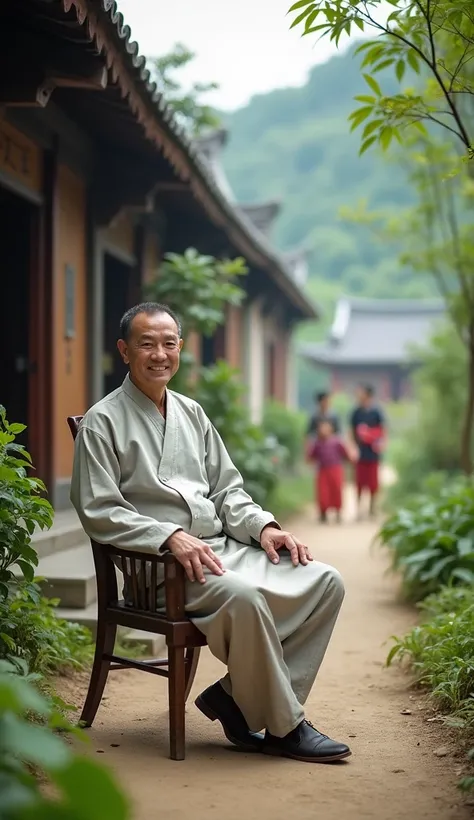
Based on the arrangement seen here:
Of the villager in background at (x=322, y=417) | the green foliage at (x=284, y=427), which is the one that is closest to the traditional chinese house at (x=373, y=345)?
the green foliage at (x=284, y=427)

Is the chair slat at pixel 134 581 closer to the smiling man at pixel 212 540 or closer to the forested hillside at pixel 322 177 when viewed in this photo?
Answer: the smiling man at pixel 212 540

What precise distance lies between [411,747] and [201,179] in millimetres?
5843

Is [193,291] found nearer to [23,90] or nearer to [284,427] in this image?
[23,90]

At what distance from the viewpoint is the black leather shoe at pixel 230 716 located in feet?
12.3

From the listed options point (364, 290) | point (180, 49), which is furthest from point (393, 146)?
point (364, 290)

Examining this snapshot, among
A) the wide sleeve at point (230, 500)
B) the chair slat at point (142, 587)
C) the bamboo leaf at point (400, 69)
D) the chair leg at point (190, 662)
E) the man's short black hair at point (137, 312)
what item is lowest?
the chair leg at point (190, 662)

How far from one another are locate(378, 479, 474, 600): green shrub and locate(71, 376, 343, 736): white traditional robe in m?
2.73

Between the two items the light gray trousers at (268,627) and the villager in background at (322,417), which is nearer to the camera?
the light gray trousers at (268,627)

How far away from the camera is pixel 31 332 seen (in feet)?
24.5

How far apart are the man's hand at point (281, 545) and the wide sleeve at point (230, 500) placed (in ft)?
0.14

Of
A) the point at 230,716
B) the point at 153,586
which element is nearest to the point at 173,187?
the point at 153,586

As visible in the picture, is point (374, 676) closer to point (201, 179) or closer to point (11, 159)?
point (11, 159)

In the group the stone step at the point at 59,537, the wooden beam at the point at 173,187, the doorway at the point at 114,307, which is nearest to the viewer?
the stone step at the point at 59,537

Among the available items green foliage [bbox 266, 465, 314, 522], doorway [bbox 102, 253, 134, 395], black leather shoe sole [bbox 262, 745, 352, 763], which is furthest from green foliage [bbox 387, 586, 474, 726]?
green foliage [bbox 266, 465, 314, 522]
